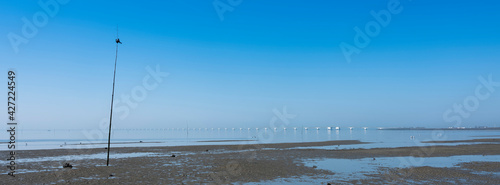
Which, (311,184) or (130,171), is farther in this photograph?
(130,171)

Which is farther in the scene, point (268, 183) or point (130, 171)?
point (130, 171)

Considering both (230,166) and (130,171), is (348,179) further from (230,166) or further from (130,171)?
(130,171)

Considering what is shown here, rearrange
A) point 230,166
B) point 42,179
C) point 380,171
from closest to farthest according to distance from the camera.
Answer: point 42,179 < point 380,171 < point 230,166

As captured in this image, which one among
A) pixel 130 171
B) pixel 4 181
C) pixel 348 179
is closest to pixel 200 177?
pixel 130 171

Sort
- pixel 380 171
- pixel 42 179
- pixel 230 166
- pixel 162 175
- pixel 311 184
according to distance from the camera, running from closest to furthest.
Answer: pixel 311 184
pixel 42 179
pixel 162 175
pixel 380 171
pixel 230 166

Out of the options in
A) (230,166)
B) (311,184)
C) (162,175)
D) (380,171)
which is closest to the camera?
(311,184)

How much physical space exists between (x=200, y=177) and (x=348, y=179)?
9.47 meters

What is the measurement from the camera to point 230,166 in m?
25.8

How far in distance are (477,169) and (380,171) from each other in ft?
23.9

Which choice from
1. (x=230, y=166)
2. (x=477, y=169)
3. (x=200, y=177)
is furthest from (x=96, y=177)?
(x=477, y=169)

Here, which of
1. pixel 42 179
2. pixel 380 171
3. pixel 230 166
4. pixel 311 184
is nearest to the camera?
pixel 311 184

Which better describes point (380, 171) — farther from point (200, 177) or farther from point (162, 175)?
point (162, 175)

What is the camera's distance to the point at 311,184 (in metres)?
18.2

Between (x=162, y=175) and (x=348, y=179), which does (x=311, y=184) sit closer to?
(x=348, y=179)
